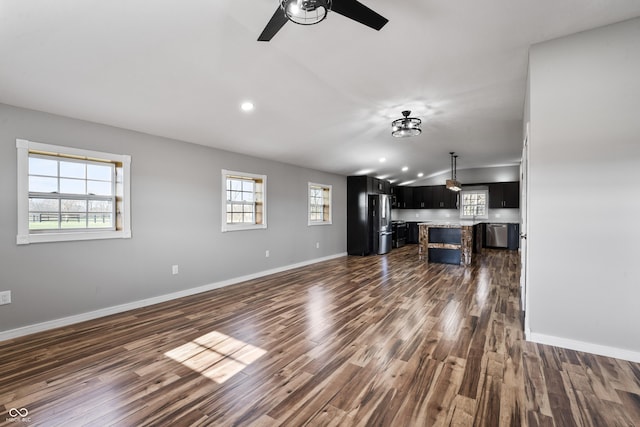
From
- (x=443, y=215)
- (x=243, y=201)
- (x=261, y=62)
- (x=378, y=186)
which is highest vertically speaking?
(x=261, y=62)

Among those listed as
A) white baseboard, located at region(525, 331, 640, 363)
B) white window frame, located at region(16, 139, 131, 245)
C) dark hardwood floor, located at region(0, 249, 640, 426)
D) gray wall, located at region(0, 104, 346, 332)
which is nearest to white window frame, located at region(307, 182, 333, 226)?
gray wall, located at region(0, 104, 346, 332)

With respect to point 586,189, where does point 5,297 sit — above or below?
below

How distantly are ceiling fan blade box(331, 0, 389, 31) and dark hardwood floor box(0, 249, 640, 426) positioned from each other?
2.44 metres

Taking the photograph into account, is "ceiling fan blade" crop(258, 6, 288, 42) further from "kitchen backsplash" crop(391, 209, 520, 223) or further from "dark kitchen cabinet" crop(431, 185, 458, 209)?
"kitchen backsplash" crop(391, 209, 520, 223)

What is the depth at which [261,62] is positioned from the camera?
2.94 m

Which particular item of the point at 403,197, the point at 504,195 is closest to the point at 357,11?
the point at 504,195

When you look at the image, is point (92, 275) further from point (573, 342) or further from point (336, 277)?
point (573, 342)

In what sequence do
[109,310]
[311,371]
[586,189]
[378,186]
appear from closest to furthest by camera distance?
[311,371], [586,189], [109,310], [378,186]

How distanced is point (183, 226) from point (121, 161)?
119 cm

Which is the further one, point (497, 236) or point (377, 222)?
point (497, 236)

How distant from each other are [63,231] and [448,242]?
698 centimetres

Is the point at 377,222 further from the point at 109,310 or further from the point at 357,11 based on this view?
the point at 357,11

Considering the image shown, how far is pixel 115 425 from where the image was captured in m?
1.70

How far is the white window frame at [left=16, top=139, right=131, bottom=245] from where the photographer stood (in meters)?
2.96
